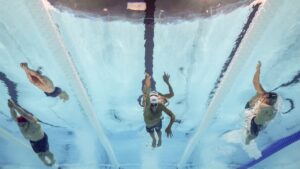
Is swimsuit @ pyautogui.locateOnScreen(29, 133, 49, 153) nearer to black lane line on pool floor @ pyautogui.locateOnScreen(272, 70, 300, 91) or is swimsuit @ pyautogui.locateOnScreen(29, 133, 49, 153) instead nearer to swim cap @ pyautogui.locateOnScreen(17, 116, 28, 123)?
swim cap @ pyautogui.locateOnScreen(17, 116, 28, 123)

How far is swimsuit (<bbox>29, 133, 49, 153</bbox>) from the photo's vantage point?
14.9 feet

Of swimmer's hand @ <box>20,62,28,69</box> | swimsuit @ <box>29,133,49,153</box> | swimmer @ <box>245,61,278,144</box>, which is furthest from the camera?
swimsuit @ <box>29,133,49,153</box>

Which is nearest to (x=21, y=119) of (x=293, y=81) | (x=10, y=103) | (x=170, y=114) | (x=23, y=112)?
(x=23, y=112)

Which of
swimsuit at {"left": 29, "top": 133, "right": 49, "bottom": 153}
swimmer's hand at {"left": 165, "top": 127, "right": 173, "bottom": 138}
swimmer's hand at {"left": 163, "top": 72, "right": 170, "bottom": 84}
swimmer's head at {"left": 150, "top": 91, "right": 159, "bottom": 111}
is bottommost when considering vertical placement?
swimsuit at {"left": 29, "top": 133, "right": 49, "bottom": 153}

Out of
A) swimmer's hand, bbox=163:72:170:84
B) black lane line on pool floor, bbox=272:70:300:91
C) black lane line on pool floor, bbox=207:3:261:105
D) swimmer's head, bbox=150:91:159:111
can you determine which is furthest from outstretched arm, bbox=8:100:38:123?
black lane line on pool floor, bbox=272:70:300:91

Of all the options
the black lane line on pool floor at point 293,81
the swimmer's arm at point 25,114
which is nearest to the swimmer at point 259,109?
the black lane line on pool floor at point 293,81

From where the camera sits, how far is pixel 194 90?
353 cm

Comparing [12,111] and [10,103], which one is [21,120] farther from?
[10,103]

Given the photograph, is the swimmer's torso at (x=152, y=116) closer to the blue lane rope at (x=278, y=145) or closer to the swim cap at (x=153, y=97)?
the swim cap at (x=153, y=97)

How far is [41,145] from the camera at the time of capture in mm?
4645

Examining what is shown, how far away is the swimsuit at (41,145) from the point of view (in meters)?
4.54

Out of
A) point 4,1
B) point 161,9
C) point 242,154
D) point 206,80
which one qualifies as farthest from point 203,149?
point 4,1

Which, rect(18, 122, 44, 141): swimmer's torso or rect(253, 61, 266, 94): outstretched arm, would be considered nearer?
rect(253, 61, 266, 94): outstretched arm

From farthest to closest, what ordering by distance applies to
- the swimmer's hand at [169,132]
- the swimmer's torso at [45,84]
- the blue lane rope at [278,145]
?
the blue lane rope at [278,145], the swimmer's hand at [169,132], the swimmer's torso at [45,84]
